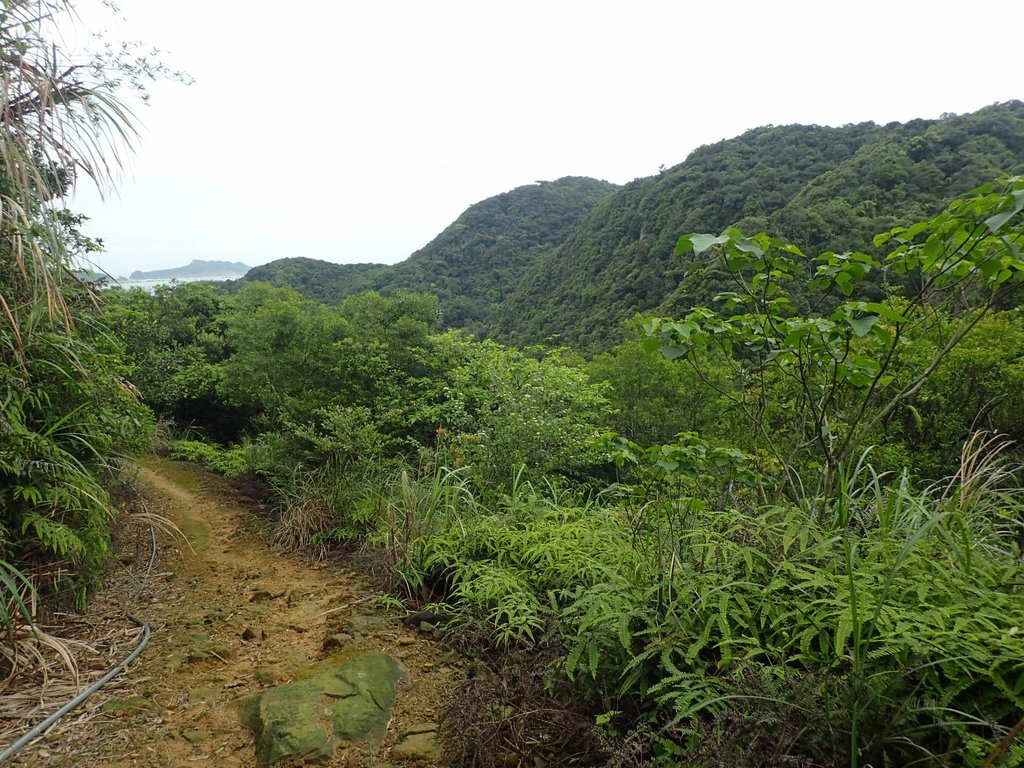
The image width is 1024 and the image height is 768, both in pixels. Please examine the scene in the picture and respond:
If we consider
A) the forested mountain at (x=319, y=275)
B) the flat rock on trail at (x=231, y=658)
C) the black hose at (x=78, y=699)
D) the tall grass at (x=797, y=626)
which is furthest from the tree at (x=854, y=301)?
the forested mountain at (x=319, y=275)

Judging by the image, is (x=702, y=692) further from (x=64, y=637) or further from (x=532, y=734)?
(x=64, y=637)

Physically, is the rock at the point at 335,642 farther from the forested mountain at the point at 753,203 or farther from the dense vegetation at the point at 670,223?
the dense vegetation at the point at 670,223

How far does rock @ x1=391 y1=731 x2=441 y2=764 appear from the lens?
2090mm

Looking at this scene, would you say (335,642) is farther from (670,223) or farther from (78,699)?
(670,223)

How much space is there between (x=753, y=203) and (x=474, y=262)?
21829 mm

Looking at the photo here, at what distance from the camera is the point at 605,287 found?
30.5 meters

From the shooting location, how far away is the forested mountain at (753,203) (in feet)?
70.4

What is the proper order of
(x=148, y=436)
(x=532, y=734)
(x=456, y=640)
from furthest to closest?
(x=148, y=436) → (x=456, y=640) → (x=532, y=734)

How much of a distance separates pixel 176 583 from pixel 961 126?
3714 cm

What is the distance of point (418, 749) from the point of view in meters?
2.14

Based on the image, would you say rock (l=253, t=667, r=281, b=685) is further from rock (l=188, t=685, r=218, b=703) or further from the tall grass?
the tall grass

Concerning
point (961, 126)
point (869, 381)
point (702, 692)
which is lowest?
point (702, 692)

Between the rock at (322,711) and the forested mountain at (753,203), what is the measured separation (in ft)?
47.4

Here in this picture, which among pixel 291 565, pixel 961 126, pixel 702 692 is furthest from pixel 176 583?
pixel 961 126
